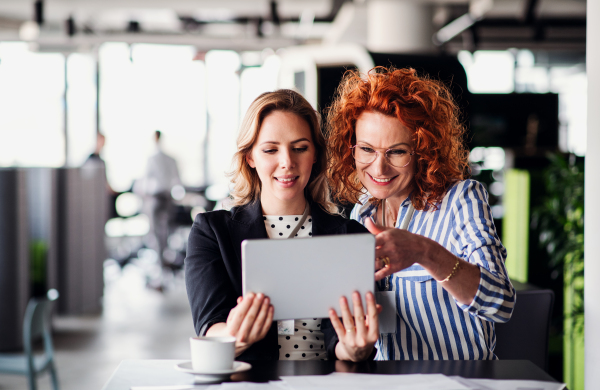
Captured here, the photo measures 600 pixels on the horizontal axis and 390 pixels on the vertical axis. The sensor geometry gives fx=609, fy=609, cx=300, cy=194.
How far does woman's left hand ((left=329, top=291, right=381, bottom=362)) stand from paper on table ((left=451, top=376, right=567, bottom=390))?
197mm

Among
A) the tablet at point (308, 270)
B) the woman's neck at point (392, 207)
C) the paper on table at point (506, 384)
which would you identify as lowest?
the paper on table at point (506, 384)

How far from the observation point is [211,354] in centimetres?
121

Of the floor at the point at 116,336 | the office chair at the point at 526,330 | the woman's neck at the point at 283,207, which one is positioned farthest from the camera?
the floor at the point at 116,336

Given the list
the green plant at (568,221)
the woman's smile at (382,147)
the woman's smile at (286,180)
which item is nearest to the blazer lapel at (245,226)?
the woman's smile at (286,180)

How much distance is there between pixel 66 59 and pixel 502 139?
7617 mm

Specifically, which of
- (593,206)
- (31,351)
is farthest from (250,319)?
(31,351)

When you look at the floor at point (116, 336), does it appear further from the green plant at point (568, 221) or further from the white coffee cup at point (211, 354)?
the white coffee cup at point (211, 354)

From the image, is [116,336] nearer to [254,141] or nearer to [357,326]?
[254,141]

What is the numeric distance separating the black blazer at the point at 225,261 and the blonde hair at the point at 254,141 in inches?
2.4

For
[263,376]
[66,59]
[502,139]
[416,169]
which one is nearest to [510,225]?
[416,169]

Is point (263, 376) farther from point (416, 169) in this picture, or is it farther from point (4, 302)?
point (4, 302)

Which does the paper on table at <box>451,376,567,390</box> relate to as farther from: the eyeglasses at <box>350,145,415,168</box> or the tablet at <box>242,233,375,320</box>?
the eyeglasses at <box>350,145,415,168</box>

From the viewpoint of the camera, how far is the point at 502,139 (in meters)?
9.91

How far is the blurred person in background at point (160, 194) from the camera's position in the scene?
7.69 m
